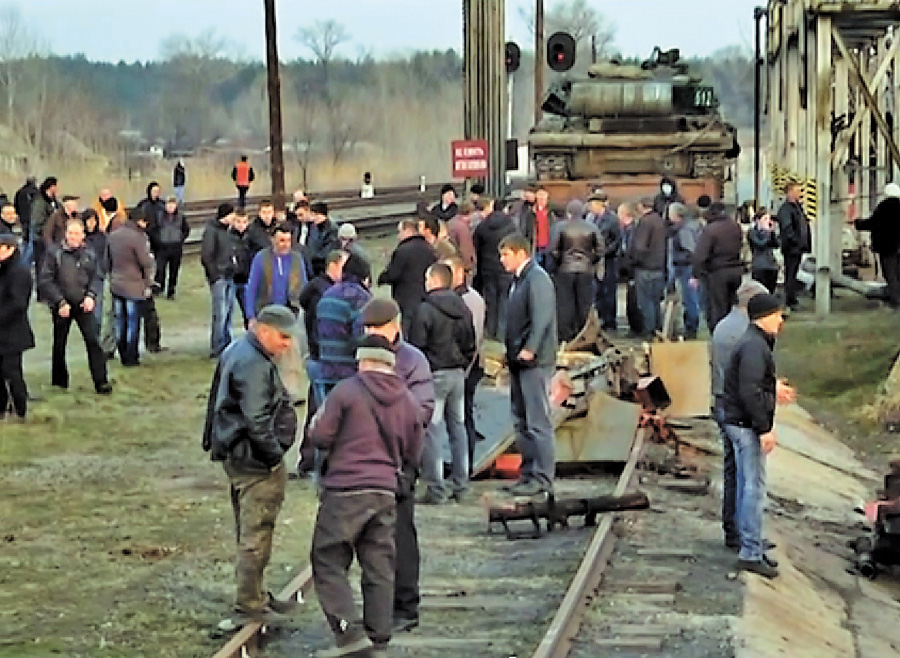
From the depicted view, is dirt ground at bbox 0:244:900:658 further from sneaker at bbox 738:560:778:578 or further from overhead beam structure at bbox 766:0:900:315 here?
overhead beam structure at bbox 766:0:900:315

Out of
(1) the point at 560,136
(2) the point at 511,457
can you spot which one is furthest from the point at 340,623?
(1) the point at 560,136

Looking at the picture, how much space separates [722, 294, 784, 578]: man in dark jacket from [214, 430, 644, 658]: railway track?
0.93 meters

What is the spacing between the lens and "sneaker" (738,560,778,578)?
38.9 feet

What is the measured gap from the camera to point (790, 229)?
26047 mm

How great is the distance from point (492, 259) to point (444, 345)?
9.29m

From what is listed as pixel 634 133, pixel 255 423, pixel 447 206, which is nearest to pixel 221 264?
pixel 447 206

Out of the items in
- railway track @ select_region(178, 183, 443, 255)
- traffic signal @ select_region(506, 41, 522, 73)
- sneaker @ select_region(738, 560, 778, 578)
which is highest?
traffic signal @ select_region(506, 41, 522, 73)

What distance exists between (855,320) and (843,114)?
4.08 metres

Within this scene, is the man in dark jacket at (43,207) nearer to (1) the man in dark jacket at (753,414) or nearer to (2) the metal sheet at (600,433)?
(2) the metal sheet at (600,433)

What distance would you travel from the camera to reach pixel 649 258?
23.3m

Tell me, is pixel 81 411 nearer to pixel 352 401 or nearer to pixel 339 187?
pixel 352 401

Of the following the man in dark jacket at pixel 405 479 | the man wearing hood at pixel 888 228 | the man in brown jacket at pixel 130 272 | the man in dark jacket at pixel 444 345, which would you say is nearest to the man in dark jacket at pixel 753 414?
the man in dark jacket at pixel 405 479

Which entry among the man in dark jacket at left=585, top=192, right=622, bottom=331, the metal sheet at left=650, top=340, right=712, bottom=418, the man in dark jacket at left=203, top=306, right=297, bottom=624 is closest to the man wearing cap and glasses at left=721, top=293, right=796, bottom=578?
the man in dark jacket at left=203, top=306, right=297, bottom=624

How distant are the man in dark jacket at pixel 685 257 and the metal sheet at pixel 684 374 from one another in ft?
15.5
